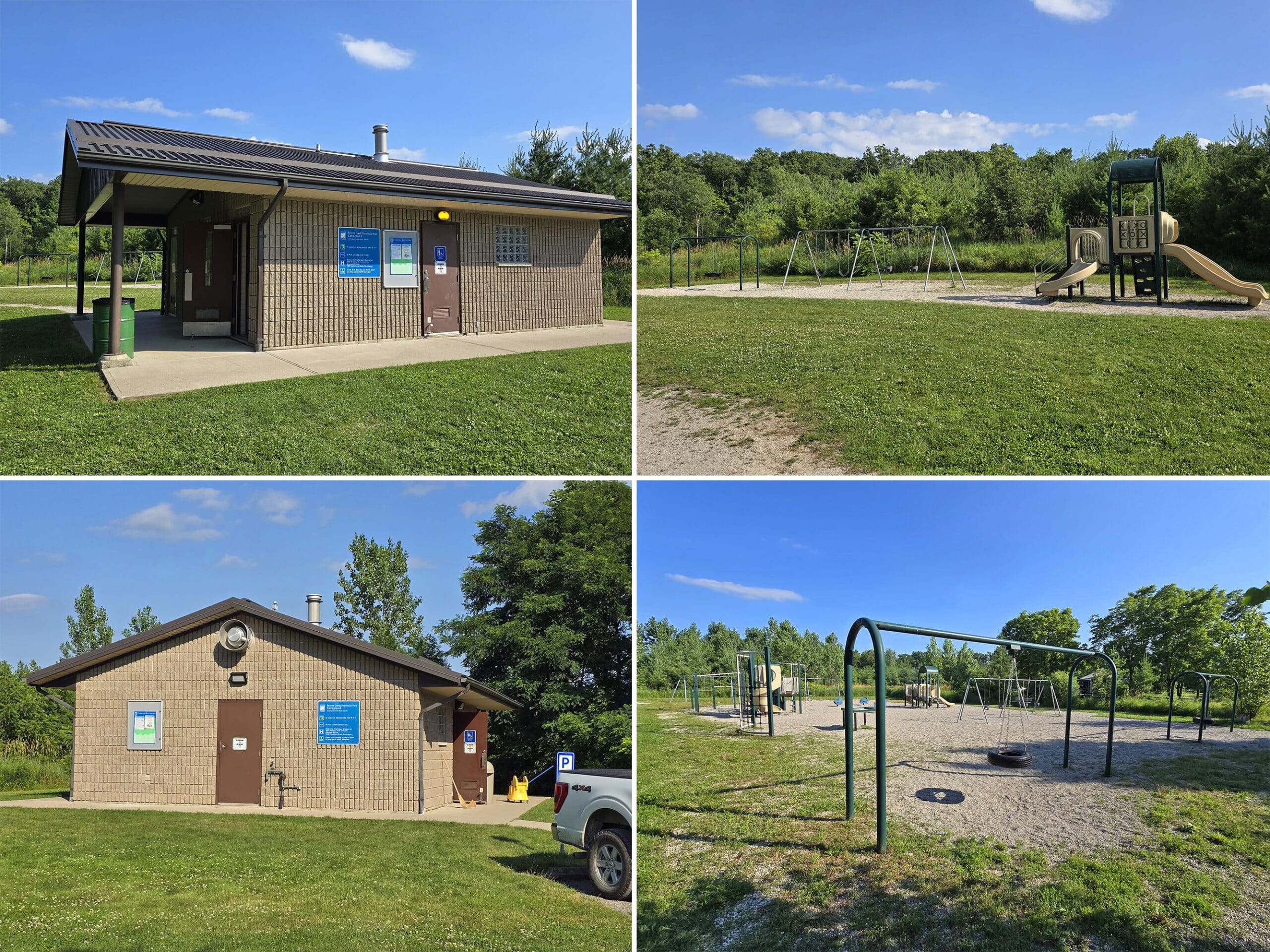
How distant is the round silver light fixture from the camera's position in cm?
1586

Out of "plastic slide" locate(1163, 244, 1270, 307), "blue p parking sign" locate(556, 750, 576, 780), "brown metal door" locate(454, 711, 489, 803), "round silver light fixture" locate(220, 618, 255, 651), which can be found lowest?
"brown metal door" locate(454, 711, 489, 803)

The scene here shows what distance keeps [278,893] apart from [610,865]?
131 inches

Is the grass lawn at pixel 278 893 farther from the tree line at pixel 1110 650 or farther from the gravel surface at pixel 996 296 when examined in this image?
the gravel surface at pixel 996 296

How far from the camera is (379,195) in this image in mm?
16422

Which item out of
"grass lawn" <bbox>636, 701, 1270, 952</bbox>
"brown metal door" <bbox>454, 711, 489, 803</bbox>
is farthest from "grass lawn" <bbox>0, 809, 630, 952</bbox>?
"brown metal door" <bbox>454, 711, 489, 803</bbox>

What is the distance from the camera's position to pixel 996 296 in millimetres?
19312

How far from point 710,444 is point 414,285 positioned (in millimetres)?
10179

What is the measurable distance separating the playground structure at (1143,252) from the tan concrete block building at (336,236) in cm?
1082

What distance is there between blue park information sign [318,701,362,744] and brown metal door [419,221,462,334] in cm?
787

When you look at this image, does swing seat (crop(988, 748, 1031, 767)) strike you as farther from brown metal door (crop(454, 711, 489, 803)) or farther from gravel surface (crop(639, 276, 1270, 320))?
brown metal door (crop(454, 711, 489, 803))

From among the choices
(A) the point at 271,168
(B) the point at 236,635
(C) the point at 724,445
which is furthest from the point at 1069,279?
(B) the point at 236,635

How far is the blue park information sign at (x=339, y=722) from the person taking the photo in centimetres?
1560

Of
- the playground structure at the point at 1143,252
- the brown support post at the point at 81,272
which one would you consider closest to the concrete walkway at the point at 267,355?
the brown support post at the point at 81,272

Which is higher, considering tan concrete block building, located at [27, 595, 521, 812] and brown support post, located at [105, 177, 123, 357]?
brown support post, located at [105, 177, 123, 357]
